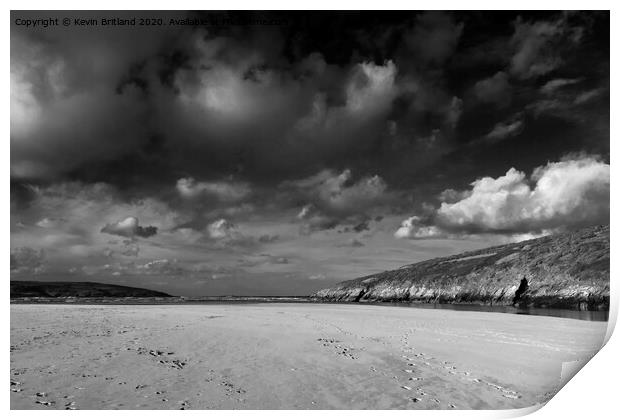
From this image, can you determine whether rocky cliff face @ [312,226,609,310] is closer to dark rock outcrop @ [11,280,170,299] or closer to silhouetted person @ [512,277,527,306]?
silhouetted person @ [512,277,527,306]

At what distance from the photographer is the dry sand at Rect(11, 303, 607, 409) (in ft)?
25.3

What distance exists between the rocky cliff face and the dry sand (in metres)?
13.0

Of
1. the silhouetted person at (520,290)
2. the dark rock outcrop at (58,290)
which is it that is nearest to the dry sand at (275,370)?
the silhouetted person at (520,290)

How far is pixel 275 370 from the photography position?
8.92 meters

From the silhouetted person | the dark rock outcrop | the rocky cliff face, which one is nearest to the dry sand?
the rocky cliff face

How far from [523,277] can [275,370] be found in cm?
3737

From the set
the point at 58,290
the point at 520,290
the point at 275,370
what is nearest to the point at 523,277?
the point at 520,290

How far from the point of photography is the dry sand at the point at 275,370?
7.72m

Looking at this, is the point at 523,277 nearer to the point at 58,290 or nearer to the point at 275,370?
the point at 275,370

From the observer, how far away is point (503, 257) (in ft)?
155
